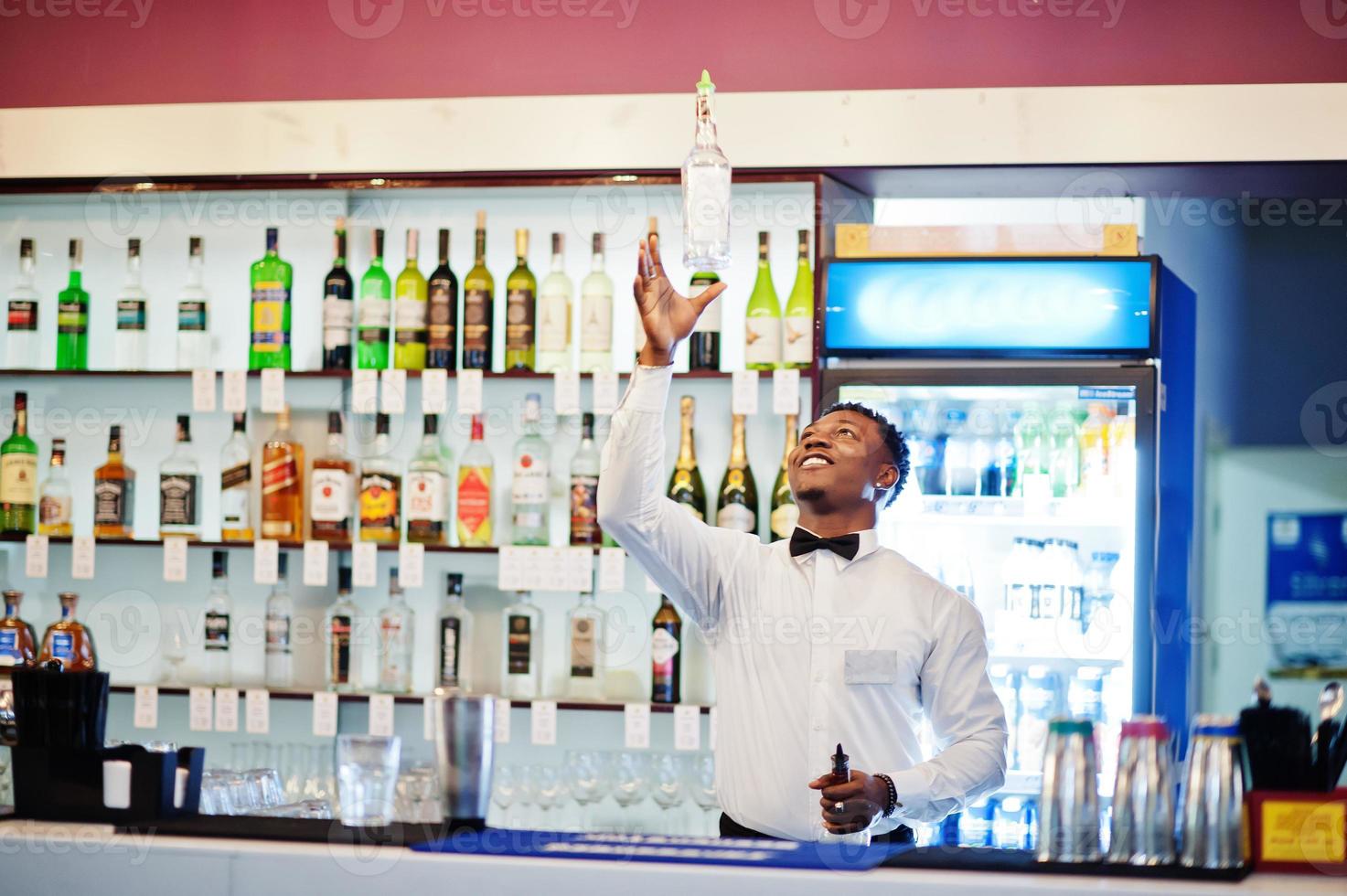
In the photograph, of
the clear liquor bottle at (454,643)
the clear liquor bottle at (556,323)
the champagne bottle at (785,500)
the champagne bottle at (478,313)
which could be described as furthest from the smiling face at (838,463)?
the clear liquor bottle at (454,643)

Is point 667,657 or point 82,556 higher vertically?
point 82,556

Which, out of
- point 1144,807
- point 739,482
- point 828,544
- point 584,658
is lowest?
point 584,658

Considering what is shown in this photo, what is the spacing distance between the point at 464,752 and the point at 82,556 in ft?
8.69

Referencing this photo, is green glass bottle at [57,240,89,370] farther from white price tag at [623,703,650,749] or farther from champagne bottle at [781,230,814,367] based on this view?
champagne bottle at [781,230,814,367]

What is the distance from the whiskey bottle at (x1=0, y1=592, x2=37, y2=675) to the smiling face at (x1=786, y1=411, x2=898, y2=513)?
2621mm

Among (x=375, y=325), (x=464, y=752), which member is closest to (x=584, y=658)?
(x=375, y=325)

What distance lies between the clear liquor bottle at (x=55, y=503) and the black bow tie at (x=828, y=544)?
2517 mm

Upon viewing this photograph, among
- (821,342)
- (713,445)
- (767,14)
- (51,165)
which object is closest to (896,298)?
(821,342)

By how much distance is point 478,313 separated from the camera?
4.17 m

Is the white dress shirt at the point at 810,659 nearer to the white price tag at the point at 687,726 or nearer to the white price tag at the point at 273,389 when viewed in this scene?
the white price tag at the point at 687,726

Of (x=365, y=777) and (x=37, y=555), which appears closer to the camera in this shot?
(x=365, y=777)

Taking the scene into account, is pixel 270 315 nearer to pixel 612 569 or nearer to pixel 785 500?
pixel 612 569

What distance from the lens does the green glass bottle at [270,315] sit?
4.23 metres

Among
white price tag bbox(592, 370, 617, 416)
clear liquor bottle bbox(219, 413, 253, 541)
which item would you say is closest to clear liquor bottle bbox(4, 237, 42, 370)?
clear liquor bottle bbox(219, 413, 253, 541)
